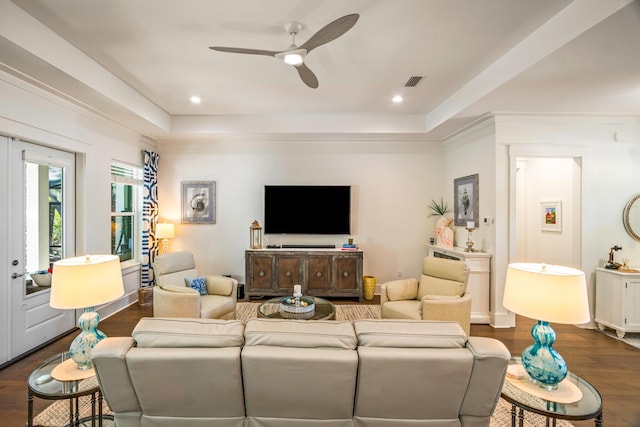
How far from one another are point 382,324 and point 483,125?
378 cm

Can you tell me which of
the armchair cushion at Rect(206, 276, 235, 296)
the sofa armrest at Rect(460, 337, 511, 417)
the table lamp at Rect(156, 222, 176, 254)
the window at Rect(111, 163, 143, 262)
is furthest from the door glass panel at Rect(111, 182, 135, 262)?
the sofa armrest at Rect(460, 337, 511, 417)

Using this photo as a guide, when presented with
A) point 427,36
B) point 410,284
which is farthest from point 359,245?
point 427,36

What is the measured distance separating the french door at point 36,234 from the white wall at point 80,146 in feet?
0.26

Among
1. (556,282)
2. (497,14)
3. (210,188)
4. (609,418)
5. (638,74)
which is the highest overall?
(497,14)

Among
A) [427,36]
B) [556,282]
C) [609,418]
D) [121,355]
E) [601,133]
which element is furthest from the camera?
[601,133]

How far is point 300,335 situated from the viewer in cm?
162

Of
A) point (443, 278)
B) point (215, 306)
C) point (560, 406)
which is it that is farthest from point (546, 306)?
point (215, 306)

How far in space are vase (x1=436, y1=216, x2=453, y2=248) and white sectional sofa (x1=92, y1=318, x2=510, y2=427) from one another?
3665mm

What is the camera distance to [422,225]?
5582 mm

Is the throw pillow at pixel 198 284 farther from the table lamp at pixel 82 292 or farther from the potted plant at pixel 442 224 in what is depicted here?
the potted plant at pixel 442 224

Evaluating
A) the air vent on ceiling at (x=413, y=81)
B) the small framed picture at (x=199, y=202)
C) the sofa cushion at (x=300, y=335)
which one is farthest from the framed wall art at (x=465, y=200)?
the small framed picture at (x=199, y=202)

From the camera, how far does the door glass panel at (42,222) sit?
3.27 meters

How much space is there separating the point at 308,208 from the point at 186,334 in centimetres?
393

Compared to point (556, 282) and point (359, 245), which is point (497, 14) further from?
point (359, 245)
